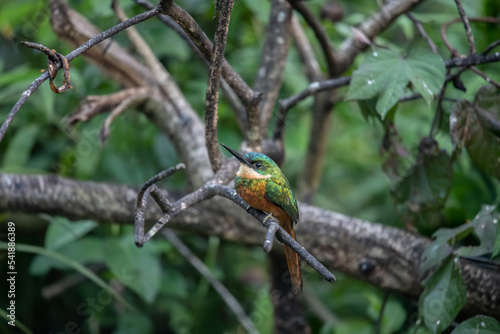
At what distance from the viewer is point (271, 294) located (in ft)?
7.00

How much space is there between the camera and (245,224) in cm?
190

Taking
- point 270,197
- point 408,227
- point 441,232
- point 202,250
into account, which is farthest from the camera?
point 202,250

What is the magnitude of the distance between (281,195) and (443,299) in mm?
470

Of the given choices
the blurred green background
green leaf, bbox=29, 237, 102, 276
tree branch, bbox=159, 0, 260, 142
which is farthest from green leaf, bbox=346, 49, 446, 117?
green leaf, bbox=29, 237, 102, 276

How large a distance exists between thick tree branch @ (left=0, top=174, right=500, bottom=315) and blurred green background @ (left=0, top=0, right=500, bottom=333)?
0.13 meters

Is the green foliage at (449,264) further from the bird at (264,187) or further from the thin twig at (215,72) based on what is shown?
the thin twig at (215,72)

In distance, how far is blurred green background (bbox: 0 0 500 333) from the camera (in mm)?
2139

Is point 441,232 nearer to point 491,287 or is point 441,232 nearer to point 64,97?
point 491,287

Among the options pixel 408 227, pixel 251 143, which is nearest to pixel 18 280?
pixel 251 143

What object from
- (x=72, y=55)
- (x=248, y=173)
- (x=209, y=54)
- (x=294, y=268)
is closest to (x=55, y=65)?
(x=72, y=55)

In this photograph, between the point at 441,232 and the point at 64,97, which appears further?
the point at 64,97

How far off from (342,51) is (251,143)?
78 centimetres

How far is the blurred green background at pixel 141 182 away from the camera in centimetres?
214

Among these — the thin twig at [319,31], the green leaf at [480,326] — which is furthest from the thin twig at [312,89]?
the green leaf at [480,326]
